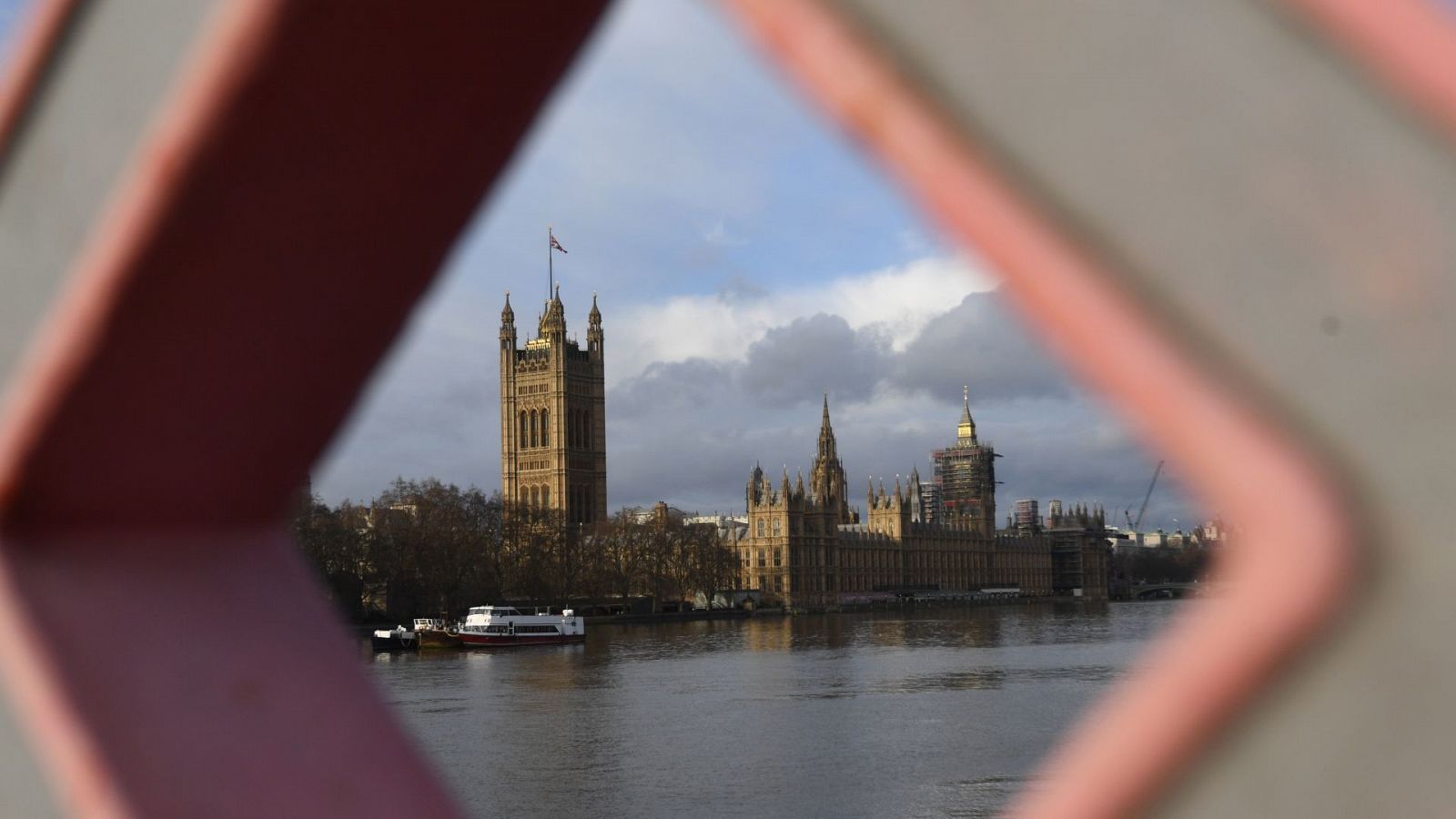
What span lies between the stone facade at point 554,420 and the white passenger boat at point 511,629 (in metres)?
26.5

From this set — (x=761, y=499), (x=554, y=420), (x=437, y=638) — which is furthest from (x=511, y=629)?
(x=761, y=499)

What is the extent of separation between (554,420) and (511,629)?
29188mm

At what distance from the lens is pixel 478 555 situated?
41531 millimetres

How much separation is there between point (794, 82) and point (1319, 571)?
0.81 feet

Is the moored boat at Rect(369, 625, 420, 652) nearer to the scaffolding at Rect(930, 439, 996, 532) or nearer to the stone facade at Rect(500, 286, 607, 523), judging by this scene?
the stone facade at Rect(500, 286, 607, 523)

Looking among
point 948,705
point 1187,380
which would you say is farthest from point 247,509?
point 948,705

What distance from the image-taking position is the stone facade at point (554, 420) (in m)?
63.2

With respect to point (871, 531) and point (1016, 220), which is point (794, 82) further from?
point (871, 531)

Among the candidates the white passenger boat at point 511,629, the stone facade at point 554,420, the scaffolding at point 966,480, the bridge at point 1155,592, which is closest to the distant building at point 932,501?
the scaffolding at point 966,480

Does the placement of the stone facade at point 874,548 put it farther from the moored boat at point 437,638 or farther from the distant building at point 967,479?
the moored boat at point 437,638

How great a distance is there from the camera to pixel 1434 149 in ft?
1.34

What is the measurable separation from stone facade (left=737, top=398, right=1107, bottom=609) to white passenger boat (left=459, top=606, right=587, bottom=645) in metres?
29.4

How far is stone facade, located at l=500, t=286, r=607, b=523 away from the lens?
6319cm

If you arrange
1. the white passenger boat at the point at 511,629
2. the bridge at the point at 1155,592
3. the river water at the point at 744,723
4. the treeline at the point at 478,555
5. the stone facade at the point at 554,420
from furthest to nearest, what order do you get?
the bridge at the point at 1155,592
the stone facade at the point at 554,420
the treeline at the point at 478,555
the white passenger boat at the point at 511,629
the river water at the point at 744,723
